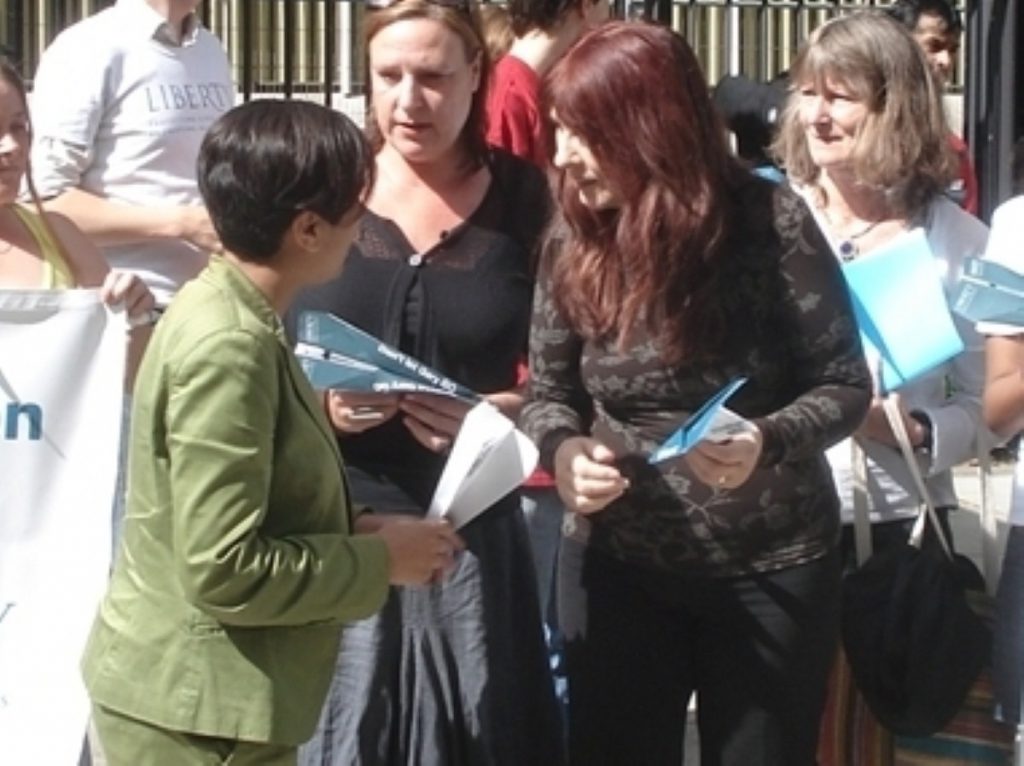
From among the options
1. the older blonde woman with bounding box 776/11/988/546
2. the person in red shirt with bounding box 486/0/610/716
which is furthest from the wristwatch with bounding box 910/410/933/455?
the person in red shirt with bounding box 486/0/610/716

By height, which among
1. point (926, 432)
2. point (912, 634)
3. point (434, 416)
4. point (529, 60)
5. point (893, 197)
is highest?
point (529, 60)

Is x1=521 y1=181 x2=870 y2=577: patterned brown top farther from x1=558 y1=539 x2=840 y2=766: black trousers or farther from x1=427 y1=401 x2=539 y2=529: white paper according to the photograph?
x1=427 y1=401 x2=539 y2=529: white paper

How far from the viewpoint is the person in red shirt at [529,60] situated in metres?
4.70

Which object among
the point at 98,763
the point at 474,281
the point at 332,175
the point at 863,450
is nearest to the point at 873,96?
the point at 863,450

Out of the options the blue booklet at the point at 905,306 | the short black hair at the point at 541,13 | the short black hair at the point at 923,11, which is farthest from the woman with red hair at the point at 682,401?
the short black hair at the point at 923,11

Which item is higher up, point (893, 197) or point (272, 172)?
point (272, 172)

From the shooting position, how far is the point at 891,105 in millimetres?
3840

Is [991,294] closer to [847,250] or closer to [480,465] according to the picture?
[847,250]

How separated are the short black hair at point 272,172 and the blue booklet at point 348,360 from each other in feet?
0.97

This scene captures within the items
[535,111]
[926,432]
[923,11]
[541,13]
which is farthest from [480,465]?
[923,11]

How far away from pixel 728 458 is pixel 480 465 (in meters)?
0.37

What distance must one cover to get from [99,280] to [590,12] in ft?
6.60

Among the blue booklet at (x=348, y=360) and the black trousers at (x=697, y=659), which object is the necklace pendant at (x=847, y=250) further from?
the blue booklet at (x=348, y=360)

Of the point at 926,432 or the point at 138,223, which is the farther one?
the point at 138,223
